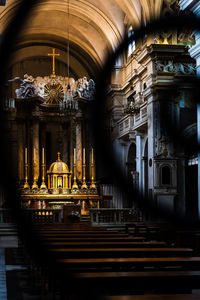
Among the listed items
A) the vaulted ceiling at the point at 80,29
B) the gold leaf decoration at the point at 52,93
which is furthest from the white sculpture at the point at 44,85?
the vaulted ceiling at the point at 80,29

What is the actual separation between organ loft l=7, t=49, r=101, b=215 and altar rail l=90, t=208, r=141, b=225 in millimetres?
5658

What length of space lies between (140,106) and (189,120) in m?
3.15

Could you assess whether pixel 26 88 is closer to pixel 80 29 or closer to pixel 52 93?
pixel 52 93

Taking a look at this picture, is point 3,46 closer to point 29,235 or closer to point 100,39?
point 29,235

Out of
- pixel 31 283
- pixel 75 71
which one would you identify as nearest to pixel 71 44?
pixel 75 71

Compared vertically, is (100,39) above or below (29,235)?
above

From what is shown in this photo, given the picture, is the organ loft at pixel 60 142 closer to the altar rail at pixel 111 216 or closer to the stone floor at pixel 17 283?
the altar rail at pixel 111 216

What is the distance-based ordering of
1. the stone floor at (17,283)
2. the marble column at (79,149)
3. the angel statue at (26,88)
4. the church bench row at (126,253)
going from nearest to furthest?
the church bench row at (126,253), the stone floor at (17,283), the angel statue at (26,88), the marble column at (79,149)

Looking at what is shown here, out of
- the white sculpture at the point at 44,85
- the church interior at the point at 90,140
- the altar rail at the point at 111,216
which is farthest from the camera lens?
the white sculpture at the point at 44,85

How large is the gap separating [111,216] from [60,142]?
467 inches

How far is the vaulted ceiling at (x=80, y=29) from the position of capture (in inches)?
998

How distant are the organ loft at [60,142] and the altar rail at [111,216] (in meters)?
5.66

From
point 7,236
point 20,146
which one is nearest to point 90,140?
point 7,236

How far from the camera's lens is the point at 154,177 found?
2083 cm
